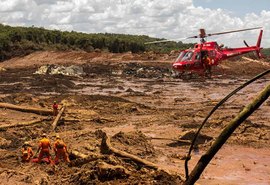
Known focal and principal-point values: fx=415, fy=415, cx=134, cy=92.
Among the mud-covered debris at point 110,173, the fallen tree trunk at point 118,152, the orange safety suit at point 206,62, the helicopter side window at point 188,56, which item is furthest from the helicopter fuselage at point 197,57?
the mud-covered debris at point 110,173

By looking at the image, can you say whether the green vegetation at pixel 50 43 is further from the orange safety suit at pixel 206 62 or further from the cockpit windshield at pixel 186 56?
the orange safety suit at pixel 206 62

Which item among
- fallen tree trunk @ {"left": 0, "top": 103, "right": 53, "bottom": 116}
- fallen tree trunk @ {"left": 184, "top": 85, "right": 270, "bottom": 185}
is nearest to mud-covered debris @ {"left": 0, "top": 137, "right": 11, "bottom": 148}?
fallen tree trunk @ {"left": 0, "top": 103, "right": 53, "bottom": 116}

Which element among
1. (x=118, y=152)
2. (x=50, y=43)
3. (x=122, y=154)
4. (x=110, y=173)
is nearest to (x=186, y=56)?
(x=118, y=152)

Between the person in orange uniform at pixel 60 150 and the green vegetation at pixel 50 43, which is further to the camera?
the green vegetation at pixel 50 43

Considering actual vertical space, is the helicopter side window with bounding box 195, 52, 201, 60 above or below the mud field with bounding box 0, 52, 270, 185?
above

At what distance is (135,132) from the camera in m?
13.4

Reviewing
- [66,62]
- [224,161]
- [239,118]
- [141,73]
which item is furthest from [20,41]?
→ [239,118]

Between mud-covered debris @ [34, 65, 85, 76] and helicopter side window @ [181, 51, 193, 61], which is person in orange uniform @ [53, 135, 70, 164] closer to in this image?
helicopter side window @ [181, 51, 193, 61]

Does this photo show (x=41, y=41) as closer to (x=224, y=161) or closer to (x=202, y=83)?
(x=202, y=83)

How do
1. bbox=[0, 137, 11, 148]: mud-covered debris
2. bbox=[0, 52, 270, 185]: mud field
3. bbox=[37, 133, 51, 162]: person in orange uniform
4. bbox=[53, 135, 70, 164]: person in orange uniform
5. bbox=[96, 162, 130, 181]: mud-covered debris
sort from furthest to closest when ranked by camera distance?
1. bbox=[0, 137, 11, 148]: mud-covered debris
2. bbox=[37, 133, 51, 162]: person in orange uniform
3. bbox=[53, 135, 70, 164]: person in orange uniform
4. bbox=[0, 52, 270, 185]: mud field
5. bbox=[96, 162, 130, 181]: mud-covered debris

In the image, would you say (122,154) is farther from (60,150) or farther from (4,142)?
(4,142)

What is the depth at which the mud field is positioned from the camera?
9125mm

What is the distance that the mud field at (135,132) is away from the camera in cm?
912

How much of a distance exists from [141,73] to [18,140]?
27065 millimetres
